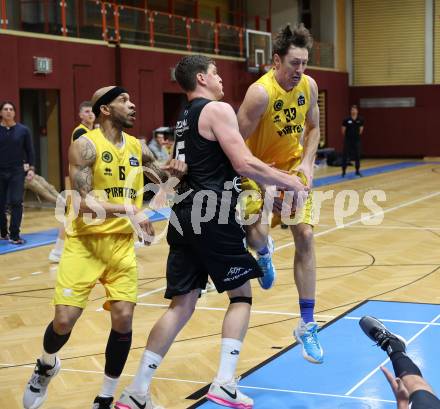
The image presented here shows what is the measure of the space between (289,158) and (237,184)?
2.97 feet

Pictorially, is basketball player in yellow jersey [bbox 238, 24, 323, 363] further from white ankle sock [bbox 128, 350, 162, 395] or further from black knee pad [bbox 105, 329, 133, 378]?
black knee pad [bbox 105, 329, 133, 378]

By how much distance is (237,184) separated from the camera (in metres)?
5.02

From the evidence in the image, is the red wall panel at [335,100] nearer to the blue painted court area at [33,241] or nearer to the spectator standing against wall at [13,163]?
the blue painted court area at [33,241]

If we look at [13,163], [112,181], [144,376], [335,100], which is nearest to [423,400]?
[144,376]

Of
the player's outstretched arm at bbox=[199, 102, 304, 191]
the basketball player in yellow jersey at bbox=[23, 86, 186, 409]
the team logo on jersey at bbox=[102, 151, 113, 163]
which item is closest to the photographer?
the player's outstretched arm at bbox=[199, 102, 304, 191]

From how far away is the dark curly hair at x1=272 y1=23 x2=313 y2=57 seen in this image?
545 centimetres

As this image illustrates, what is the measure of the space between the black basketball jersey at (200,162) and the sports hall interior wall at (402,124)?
26795 mm

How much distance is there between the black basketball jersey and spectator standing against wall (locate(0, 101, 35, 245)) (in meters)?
7.26

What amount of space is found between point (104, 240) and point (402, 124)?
27.2 meters

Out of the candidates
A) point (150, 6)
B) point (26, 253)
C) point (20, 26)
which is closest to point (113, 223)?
point (26, 253)

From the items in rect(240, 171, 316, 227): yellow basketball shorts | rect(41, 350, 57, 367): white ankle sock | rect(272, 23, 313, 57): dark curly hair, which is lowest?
rect(41, 350, 57, 367): white ankle sock

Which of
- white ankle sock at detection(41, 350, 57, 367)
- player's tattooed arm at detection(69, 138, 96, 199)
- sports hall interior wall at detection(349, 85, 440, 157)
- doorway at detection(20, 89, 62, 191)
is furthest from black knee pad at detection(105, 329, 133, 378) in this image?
sports hall interior wall at detection(349, 85, 440, 157)

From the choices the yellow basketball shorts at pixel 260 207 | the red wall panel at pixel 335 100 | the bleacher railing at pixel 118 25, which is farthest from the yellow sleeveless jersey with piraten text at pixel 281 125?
the red wall panel at pixel 335 100

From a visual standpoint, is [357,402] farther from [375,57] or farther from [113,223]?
[375,57]
